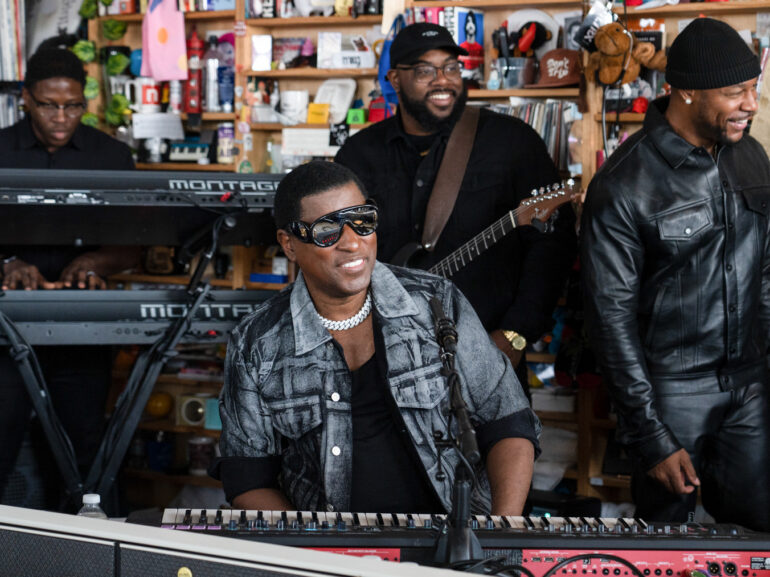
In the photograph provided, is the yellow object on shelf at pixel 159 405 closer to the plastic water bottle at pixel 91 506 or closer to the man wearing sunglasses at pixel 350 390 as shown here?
the man wearing sunglasses at pixel 350 390

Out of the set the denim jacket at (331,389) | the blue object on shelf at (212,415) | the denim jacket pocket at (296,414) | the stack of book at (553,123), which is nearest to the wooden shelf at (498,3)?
the stack of book at (553,123)

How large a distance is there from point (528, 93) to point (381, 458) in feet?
8.11

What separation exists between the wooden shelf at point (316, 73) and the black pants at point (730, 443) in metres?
2.50

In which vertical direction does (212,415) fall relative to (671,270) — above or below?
below

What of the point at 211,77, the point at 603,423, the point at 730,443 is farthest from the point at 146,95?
the point at 730,443

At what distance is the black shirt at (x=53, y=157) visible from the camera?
Result: 11.5 feet

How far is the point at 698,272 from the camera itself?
2.66 metres

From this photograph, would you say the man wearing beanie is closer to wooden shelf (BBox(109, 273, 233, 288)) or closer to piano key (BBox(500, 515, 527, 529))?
piano key (BBox(500, 515, 527, 529))

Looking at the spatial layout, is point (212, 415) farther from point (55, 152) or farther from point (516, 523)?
point (516, 523)

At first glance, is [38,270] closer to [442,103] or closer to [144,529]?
[442,103]

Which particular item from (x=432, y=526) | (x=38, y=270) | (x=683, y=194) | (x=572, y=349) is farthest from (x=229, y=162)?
(x=432, y=526)

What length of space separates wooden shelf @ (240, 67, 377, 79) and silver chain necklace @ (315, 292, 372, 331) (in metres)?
2.65

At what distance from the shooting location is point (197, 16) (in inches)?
195

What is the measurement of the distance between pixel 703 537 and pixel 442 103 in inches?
84.8
